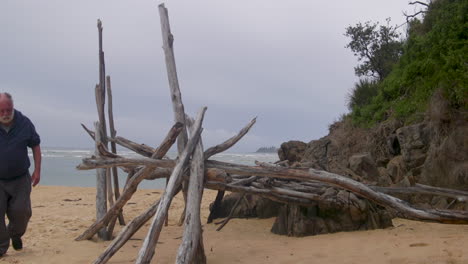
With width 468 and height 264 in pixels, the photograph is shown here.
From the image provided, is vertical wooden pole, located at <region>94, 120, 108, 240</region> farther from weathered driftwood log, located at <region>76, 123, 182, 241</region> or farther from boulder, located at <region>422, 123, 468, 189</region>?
boulder, located at <region>422, 123, 468, 189</region>

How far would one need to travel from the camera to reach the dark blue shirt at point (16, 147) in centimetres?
459

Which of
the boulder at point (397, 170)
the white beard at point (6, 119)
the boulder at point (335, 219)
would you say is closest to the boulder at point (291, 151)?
the boulder at point (397, 170)

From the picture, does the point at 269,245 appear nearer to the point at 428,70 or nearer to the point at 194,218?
the point at 194,218

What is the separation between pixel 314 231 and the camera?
5312 millimetres

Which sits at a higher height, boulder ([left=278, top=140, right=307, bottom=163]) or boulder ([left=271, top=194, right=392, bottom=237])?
boulder ([left=278, top=140, right=307, bottom=163])

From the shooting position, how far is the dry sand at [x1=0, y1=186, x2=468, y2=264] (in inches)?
152

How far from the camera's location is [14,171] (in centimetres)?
466

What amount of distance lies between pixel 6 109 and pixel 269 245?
339 centimetres

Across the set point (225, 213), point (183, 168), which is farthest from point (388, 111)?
point (183, 168)

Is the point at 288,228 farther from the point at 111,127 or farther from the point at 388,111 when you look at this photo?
the point at 388,111

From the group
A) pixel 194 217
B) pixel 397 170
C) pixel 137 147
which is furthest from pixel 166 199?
pixel 397 170

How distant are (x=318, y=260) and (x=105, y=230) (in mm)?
2978

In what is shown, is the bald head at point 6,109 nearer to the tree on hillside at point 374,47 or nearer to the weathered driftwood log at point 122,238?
the weathered driftwood log at point 122,238

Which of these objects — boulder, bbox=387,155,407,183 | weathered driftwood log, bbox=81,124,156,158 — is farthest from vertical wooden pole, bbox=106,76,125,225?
boulder, bbox=387,155,407,183
